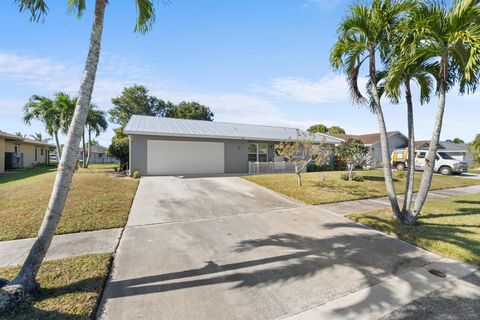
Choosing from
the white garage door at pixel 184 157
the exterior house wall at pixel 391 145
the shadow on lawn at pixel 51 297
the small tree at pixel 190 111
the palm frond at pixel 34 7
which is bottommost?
the shadow on lawn at pixel 51 297

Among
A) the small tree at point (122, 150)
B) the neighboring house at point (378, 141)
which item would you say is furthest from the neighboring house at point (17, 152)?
the neighboring house at point (378, 141)

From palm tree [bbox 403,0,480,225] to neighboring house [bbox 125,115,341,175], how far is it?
22.5 feet

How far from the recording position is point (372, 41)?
19.2 ft

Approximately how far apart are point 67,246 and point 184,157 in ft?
33.7

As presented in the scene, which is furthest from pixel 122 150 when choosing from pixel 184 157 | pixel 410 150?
pixel 410 150

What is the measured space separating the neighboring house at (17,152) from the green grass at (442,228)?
77.9 feet

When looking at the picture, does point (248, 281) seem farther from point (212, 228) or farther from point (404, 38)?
point (404, 38)

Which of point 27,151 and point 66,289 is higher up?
point 27,151

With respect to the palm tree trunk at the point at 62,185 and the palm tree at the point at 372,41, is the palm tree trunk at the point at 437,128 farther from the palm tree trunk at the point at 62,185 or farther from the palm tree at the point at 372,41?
the palm tree trunk at the point at 62,185

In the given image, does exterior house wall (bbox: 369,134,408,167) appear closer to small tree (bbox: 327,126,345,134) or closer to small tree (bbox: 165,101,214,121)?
small tree (bbox: 327,126,345,134)

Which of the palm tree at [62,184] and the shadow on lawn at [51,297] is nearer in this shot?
the shadow on lawn at [51,297]

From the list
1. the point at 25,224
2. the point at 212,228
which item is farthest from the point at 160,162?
the point at 212,228

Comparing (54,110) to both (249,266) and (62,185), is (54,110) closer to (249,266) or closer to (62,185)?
(62,185)

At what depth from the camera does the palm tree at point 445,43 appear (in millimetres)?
4645
